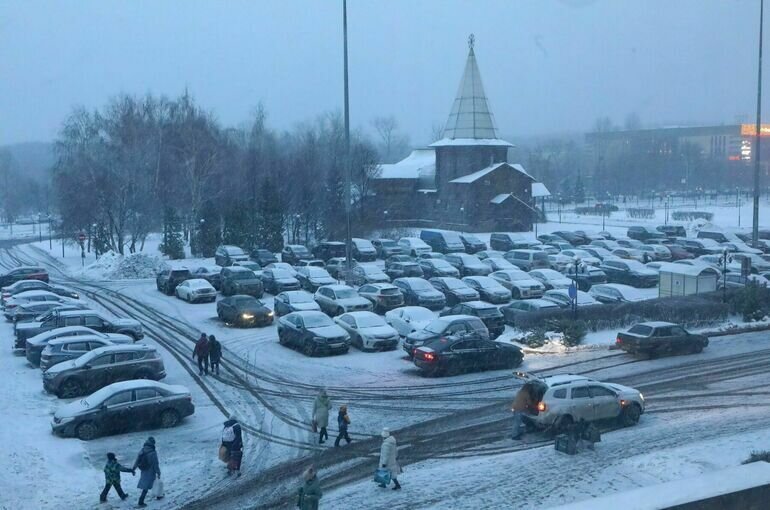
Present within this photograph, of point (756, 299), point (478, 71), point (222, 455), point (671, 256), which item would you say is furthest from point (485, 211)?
point (222, 455)

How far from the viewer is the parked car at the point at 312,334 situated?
2130 cm

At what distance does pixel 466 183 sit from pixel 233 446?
52475mm

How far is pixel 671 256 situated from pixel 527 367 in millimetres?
25827

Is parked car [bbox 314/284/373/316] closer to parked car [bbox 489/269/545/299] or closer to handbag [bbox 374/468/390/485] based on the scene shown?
parked car [bbox 489/269/545/299]

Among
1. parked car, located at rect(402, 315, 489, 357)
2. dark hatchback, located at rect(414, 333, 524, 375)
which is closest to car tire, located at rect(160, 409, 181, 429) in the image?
dark hatchback, located at rect(414, 333, 524, 375)

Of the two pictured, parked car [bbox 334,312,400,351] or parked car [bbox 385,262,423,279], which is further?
parked car [bbox 385,262,423,279]

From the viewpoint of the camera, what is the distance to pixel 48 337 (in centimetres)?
2028

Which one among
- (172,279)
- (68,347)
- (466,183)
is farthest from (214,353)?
(466,183)

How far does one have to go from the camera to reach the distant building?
62.8m

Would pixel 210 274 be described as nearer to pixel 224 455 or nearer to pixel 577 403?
pixel 224 455

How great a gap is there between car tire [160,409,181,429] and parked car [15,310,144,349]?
28.1 ft

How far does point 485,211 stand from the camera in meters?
62.8

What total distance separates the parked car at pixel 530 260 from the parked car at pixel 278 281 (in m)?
12.1

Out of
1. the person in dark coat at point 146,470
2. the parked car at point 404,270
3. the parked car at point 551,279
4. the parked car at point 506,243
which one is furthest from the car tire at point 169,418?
the parked car at point 506,243
